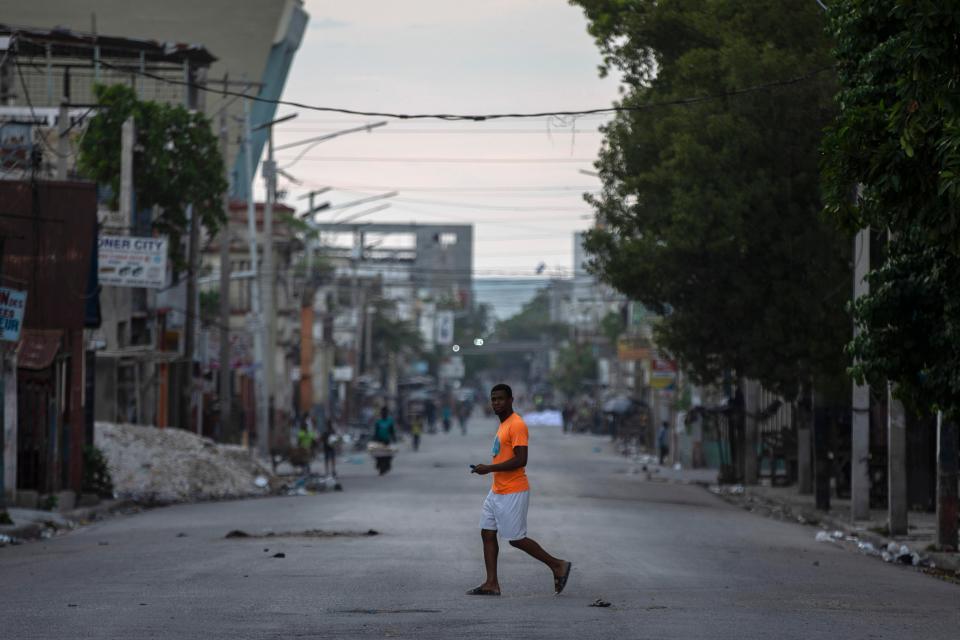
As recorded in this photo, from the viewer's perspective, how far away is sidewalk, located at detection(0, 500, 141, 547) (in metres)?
23.3

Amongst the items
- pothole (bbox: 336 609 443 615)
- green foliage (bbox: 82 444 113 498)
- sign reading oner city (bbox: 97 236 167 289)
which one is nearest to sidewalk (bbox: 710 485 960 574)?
pothole (bbox: 336 609 443 615)

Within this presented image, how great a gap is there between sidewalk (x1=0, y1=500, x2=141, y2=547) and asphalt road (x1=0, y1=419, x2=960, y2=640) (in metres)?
0.54

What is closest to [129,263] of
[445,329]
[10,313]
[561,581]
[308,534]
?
[10,313]

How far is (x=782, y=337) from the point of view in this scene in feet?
104

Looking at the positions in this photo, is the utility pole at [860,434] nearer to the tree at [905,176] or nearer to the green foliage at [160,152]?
the tree at [905,176]

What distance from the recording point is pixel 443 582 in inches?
597

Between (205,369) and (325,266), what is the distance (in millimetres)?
36361

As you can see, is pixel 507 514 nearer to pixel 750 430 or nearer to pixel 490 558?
pixel 490 558

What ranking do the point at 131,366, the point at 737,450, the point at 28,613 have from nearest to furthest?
1. the point at 28,613
2. the point at 737,450
3. the point at 131,366

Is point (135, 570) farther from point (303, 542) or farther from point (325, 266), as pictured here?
point (325, 266)

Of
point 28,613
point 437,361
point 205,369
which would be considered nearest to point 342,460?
point 205,369

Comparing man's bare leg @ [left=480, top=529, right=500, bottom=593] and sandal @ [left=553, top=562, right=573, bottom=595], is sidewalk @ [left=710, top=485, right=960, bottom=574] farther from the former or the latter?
man's bare leg @ [left=480, top=529, right=500, bottom=593]

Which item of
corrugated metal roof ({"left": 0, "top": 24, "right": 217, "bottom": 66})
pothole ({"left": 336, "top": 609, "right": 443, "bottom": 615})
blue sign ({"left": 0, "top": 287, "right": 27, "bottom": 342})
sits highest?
corrugated metal roof ({"left": 0, "top": 24, "right": 217, "bottom": 66})

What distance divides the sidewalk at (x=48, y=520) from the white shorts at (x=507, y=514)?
10573 millimetres
